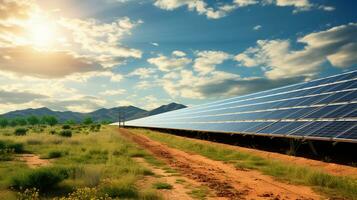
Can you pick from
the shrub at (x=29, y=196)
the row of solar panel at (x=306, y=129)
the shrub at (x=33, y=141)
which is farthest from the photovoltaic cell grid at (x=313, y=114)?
the shrub at (x=33, y=141)

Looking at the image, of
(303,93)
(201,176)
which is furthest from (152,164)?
(303,93)

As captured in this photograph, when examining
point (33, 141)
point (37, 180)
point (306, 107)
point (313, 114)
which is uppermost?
point (306, 107)

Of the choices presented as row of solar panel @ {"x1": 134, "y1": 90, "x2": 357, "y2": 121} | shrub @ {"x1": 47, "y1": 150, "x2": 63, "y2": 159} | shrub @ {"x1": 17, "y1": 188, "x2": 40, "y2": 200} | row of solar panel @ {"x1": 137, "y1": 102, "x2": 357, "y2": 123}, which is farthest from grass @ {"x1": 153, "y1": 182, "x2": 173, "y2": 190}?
shrub @ {"x1": 47, "y1": 150, "x2": 63, "y2": 159}

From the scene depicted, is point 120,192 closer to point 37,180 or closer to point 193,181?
point 37,180

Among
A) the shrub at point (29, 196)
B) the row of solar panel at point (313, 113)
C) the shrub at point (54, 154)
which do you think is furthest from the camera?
the shrub at point (54, 154)

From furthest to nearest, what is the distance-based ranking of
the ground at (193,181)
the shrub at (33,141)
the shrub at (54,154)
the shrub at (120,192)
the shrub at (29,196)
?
the shrub at (33,141) → the shrub at (54,154) → the ground at (193,181) → the shrub at (120,192) → the shrub at (29,196)

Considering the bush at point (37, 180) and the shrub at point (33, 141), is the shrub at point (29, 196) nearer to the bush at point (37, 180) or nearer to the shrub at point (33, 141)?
the bush at point (37, 180)

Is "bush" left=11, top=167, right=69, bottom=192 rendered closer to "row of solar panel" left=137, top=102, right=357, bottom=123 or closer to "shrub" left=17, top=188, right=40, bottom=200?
"shrub" left=17, top=188, right=40, bottom=200

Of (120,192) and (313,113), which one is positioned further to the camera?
(313,113)

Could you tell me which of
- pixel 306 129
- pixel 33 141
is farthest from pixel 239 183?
pixel 33 141

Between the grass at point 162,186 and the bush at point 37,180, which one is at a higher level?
the bush at point 37,180

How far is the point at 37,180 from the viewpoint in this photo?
38.5 ft

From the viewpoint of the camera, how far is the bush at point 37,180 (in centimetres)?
1167

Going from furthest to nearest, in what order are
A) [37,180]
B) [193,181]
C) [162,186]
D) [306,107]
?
[306,107] < [193,181] < [162,186] < [37,180]
